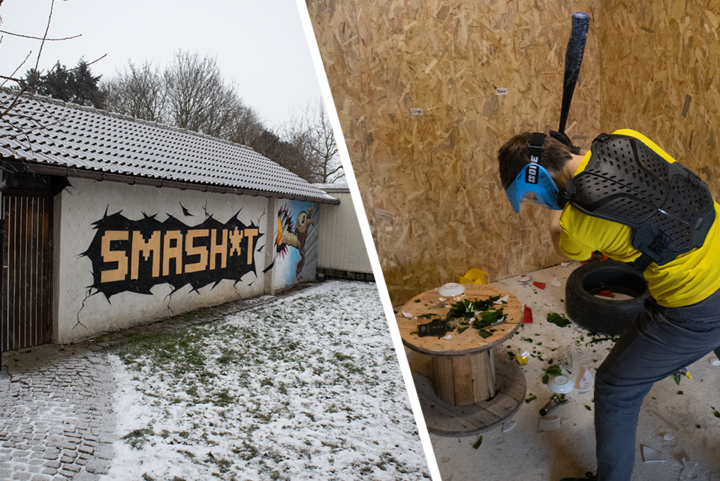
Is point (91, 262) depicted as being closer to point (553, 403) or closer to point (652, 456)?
point (553, 403)

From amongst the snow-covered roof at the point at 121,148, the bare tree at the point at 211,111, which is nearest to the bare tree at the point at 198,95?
the bare tree at the point at 211,111

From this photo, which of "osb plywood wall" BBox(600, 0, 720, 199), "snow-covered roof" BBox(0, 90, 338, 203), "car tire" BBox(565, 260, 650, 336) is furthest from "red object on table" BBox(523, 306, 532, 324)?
"snow-covered roof" BBox(0, 90, 338, 203)

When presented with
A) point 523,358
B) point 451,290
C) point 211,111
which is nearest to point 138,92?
point 211,111

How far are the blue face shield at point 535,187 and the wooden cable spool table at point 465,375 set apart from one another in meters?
0.72

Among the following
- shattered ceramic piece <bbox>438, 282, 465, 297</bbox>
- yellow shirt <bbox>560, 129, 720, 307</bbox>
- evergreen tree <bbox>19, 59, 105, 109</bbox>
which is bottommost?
shattered ceramic piece <bbox>438, 282, 465, 297</bbox>

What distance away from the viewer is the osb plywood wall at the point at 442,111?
2.48 meters

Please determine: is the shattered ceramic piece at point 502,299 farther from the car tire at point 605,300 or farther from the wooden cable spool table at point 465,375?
the car tire at point 605,300

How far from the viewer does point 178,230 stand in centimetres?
446

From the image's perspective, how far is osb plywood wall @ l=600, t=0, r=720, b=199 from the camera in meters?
A: 2.64

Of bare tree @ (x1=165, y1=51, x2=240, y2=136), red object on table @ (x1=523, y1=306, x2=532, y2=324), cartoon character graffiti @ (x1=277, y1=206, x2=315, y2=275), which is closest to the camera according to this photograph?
red object on table @ (x1=523, y1=306, x2=532, y2=324)

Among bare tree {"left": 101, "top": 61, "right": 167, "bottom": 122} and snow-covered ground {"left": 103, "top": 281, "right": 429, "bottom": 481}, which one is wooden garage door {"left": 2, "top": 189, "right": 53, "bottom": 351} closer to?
snow-covered ground {"left": 103, "top": 281, "right": 429, "bottom": 481}

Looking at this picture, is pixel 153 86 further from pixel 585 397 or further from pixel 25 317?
pixel 585 397

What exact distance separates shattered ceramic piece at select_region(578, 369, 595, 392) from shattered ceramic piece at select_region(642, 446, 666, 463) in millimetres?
404

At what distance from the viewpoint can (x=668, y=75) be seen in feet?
9.43
